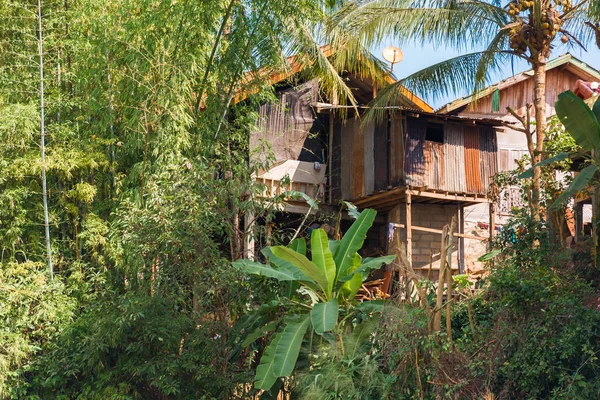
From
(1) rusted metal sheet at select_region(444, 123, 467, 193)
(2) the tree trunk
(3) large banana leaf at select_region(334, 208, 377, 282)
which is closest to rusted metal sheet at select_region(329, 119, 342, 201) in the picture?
(1) rusted metal sheet at select_region(444, 123, 467, 193)

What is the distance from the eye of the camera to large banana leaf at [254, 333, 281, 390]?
26.5ft

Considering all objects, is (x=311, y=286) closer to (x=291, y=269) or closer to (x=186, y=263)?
(x=291, y=269)

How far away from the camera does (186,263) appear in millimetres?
9102

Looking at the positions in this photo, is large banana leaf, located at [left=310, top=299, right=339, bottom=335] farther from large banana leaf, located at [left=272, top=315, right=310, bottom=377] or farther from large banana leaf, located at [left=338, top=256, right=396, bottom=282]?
large banana leaf, located at [left=338, top=256, right=396, bottom=282]

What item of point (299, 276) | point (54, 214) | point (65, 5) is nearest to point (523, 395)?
point (299, 276)

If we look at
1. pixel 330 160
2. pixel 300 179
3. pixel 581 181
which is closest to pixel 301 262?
pixel 581 181

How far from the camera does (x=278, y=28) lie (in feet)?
35.4

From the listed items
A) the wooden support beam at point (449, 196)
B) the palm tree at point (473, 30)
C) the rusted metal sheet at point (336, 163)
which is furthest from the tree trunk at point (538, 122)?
the rusted metal sheet at point (336, 163)

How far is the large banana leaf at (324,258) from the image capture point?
28.2 ft

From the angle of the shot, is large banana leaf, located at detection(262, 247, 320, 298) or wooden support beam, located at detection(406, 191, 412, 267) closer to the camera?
large banana leaf, located at detection(262, 247, 320, 298)

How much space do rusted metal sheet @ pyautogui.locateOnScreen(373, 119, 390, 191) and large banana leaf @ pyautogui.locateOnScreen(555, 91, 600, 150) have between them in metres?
6.56

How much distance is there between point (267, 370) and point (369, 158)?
272 inches

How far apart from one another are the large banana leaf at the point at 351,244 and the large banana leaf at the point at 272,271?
20.0 inches

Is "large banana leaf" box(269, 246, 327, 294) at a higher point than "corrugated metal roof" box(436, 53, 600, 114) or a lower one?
lower
